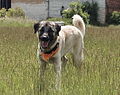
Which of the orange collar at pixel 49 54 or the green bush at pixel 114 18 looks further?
the green bush at pixel 114 18

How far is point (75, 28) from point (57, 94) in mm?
2745

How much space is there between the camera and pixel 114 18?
32469 millimetres

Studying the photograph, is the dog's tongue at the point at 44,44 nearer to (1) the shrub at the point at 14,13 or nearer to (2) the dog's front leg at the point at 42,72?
(2) the dog's front leg at the point at 42,72

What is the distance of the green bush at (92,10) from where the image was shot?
32625mm

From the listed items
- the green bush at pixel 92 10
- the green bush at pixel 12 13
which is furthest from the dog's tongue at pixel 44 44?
the green bush at pixel 92 10

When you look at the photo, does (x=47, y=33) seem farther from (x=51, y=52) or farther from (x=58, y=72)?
(x=58, y=72)

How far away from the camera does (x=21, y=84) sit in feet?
18.7

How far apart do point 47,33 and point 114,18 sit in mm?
26896

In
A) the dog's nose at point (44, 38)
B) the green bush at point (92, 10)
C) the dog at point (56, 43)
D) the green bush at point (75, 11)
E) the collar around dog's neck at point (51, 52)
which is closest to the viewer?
the dog's nose at point (44, 38)

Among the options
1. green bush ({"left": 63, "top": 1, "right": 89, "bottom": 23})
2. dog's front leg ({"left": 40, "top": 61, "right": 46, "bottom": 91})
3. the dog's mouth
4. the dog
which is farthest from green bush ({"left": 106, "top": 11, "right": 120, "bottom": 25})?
the dog's mouth

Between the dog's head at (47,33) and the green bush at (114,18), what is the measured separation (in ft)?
85.4

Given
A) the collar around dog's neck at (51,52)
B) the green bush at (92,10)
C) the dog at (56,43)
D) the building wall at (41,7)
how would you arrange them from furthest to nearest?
the building wall at (41,7) < the green bush at (92,10) < the collar around dog's neck at (51,52) < the dog at (56,43)

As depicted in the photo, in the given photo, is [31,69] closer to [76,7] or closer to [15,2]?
[76,7]

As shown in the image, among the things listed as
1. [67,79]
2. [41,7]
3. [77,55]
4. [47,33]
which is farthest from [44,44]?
[41,7]
